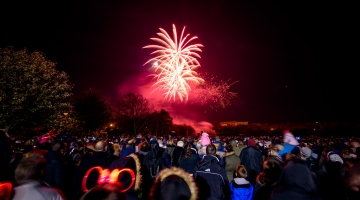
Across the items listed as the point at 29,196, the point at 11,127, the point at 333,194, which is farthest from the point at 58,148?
the point at 11,127

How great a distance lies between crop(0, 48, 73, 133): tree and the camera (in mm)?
24328

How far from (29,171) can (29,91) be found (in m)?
26.5

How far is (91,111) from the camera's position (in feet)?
156

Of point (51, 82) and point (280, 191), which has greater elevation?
point (51, 82)

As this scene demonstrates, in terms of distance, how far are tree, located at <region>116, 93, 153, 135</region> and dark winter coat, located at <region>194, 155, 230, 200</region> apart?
200 ft

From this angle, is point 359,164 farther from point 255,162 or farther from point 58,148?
point 58,148

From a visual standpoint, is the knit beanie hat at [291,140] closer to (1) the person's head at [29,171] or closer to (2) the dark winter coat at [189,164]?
(2) the dark winter coat at [189,164]

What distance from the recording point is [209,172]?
17.4 feet

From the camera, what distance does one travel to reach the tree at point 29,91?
24328 millimetres

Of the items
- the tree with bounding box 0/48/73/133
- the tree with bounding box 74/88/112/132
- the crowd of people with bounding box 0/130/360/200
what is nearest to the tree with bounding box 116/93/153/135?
the tree with bounding box 74/88/112/132

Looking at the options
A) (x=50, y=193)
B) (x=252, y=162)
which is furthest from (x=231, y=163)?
(x=50, y=193)

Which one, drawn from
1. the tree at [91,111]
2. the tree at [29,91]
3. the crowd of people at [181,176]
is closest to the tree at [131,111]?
the tree at [91,111]

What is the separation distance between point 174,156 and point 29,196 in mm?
8581

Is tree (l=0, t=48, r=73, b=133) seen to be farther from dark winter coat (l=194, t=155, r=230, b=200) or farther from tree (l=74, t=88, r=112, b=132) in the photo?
dark winter coat (l=194, t=155, r=230, b=200)
